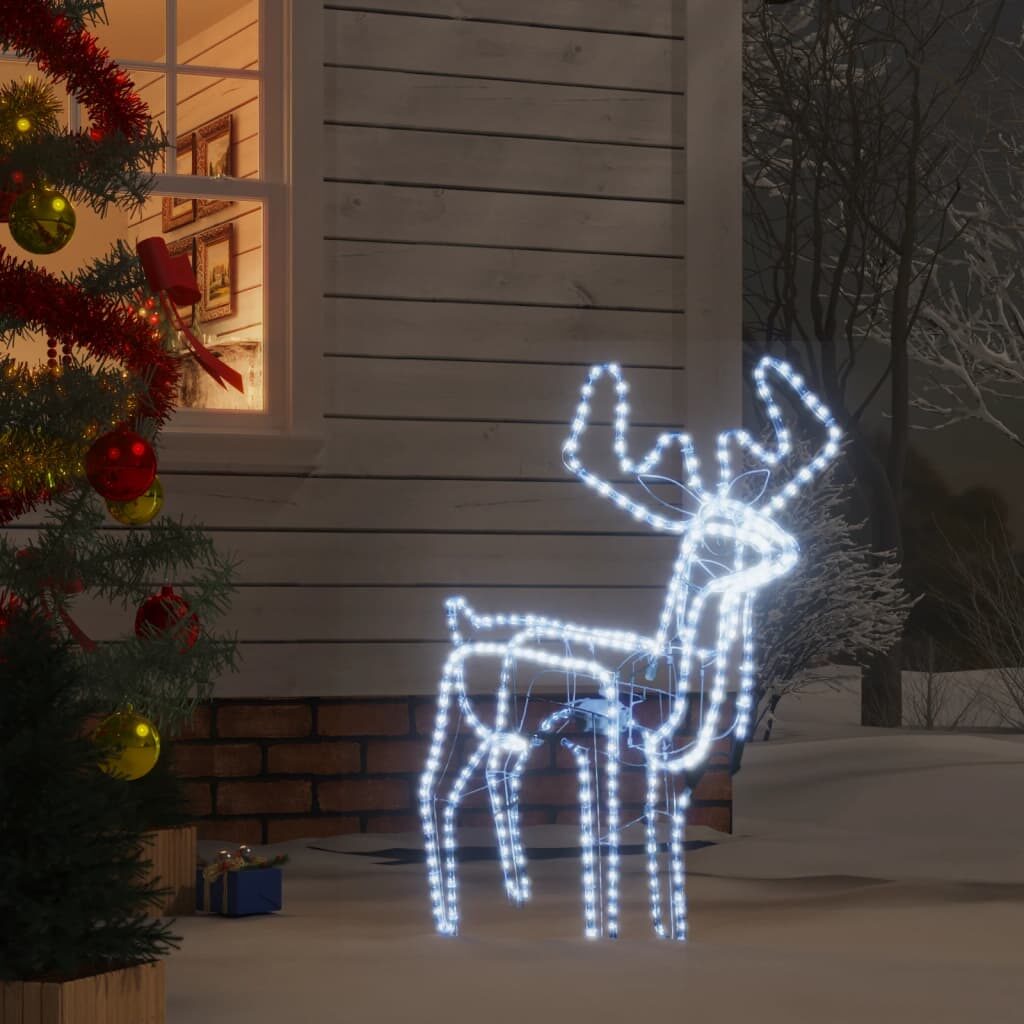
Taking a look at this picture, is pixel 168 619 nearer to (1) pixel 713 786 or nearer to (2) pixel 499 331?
(2) pixel 499 331

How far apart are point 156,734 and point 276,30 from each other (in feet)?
9.44

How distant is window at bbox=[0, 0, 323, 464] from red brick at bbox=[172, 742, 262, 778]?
979 millimetres

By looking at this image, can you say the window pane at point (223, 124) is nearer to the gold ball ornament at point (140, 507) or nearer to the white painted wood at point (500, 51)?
the white painted wood at point (500, 51)

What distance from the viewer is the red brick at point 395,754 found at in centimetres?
587

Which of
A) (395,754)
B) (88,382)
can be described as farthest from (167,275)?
(395,754)

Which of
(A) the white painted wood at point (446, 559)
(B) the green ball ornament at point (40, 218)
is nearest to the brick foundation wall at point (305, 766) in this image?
(A) the white painted wood at point (446, 559)

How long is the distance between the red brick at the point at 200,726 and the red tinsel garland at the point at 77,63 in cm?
223

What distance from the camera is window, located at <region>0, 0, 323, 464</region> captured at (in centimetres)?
564

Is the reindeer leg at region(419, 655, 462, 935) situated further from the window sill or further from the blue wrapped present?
the window sill

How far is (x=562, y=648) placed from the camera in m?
5.95

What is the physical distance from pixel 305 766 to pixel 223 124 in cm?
226

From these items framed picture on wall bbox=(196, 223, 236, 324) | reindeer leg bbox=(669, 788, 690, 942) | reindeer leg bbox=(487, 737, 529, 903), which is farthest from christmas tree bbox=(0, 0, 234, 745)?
framed picture on wall bbox=(196, 223, 236, 324)

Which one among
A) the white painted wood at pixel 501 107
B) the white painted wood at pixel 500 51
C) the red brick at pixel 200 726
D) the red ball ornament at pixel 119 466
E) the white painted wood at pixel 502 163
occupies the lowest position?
the red brick at pixel 200 726

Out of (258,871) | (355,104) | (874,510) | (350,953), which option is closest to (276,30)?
(355,104)
